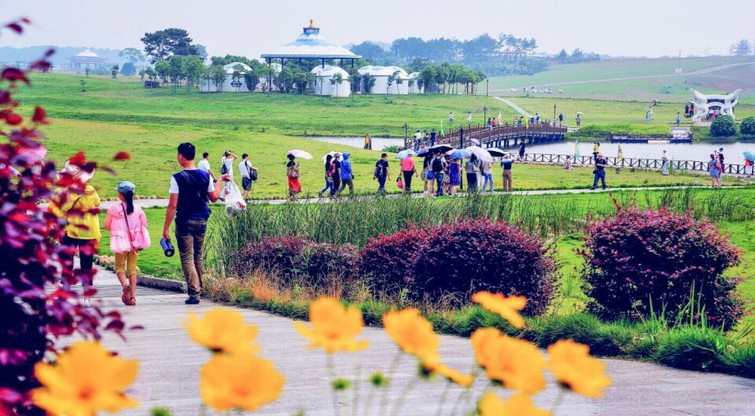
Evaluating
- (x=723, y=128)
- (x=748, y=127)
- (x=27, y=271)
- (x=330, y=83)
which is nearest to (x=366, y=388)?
(x=27, y=271)

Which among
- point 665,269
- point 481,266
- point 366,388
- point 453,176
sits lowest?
point 453,176

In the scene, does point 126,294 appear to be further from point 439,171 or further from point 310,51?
point 310,51

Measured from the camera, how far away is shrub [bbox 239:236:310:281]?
12.2 meters

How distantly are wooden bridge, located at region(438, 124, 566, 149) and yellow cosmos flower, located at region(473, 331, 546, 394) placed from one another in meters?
54.0

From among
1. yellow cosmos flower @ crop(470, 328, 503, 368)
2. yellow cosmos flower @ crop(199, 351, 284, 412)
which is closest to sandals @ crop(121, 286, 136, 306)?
yellow cosmos flower @ crop(470, 328, 503, 368)

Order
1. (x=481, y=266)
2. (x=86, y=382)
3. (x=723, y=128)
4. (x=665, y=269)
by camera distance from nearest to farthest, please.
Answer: (x=86, y=382) → (x=665, y=269) → (x=481, y=266) → (x=723, y=128)

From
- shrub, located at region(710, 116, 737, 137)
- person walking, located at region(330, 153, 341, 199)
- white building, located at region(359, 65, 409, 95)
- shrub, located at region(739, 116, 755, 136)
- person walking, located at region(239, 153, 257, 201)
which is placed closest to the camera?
person walking, located at region(239, 153, 257, 201)

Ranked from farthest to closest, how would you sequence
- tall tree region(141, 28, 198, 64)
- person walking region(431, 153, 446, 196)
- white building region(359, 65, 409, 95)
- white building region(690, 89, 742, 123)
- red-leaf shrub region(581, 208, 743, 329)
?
tall tree region(141, 28, 198, 64) → white building region(359, 65, 409, 95) → white building region(690, 89, 742, 123) → person walking region(431, 153, 446, 196) → red-leaf shrub region(581, 208, 743, 329)

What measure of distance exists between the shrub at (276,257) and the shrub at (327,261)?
0.11m

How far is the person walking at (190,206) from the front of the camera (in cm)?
1076

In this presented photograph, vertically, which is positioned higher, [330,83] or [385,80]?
[385,80]

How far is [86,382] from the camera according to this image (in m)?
2.03

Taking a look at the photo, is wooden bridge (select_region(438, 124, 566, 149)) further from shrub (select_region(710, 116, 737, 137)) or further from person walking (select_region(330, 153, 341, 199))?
person walking (select_region(330, 153, 341, 199))

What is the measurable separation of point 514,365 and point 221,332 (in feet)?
2.22
